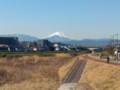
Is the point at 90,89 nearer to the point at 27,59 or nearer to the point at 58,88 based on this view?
the point at 58,88

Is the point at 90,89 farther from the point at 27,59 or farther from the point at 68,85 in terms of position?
the point at 27,59

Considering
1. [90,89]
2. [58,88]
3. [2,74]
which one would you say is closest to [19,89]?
[58,88]

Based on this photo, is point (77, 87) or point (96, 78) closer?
point (77, 87)

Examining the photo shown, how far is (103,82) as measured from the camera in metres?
42.6

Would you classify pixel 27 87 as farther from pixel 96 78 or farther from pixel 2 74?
pixel 2 74

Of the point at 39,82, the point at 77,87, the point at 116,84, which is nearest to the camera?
the point at 116,84

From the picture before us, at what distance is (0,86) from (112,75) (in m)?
14.3

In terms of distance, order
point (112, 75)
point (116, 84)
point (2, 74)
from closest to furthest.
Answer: point (116, 84)
point (112, 75)
point (2, 74)

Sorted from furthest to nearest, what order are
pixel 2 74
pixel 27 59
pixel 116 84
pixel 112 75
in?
pixel 27 59 → pixel 2 74 → pixel 112 75 → pixel 116 84

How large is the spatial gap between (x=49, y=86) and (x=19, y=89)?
4.30 meters

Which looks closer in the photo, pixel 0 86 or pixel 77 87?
pixel 77 87

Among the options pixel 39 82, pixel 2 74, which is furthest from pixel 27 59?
pixel 39 82

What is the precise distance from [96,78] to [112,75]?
3230 mm

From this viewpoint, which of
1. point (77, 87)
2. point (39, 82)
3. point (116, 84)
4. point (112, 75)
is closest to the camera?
point (116, 84)
